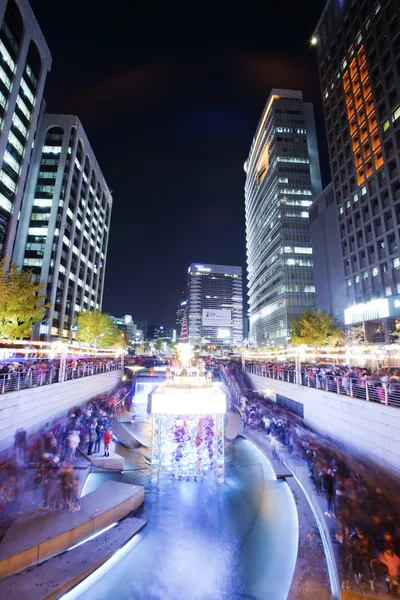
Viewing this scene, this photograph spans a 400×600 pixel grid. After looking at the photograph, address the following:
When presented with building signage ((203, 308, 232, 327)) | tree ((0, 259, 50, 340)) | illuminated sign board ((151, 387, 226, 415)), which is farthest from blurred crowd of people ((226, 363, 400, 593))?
building signage ((203, 308, 232, 327))

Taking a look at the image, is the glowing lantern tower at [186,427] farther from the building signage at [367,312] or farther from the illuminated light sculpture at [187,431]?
the building signage at [367,312]

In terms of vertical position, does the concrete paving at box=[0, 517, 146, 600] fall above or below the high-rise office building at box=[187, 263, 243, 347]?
below

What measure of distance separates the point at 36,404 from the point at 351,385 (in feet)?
53.1

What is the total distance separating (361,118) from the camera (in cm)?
4603

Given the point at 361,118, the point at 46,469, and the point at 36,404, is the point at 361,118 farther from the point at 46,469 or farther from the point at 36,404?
the point at 46,469

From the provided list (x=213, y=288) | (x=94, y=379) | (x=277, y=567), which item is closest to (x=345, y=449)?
(x=277, y=567)

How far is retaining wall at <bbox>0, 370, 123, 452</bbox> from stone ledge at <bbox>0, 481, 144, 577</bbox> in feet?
20.0

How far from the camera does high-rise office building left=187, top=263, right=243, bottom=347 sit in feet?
582

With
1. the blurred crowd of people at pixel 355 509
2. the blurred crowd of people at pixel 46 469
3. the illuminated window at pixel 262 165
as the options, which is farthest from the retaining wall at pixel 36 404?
the illuminated window at pixel 262 165

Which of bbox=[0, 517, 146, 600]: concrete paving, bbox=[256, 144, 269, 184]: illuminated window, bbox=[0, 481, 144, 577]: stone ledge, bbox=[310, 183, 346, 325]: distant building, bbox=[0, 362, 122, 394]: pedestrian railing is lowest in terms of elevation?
bbox=[0, 517, 146, 600]: concrete paving

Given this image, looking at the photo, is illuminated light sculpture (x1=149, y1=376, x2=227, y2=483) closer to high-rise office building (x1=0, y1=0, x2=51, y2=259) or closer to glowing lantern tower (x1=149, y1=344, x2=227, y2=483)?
glowing lantern tower (x1=149, y1=344, x2=227, y2=483)

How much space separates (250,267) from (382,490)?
116 metres

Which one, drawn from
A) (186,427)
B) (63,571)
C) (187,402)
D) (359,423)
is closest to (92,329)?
(186,427)

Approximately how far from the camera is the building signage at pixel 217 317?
167 metres
